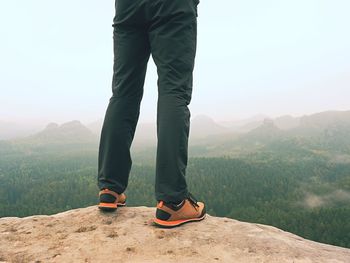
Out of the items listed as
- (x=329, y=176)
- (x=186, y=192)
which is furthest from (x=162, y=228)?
(x=329, y=176)

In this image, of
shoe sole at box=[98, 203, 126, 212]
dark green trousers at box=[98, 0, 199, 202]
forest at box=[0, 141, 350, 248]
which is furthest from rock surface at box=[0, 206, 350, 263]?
forest at box=[0, 141, 350, 248]

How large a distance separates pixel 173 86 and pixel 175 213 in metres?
1.36

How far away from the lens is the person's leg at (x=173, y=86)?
346cm

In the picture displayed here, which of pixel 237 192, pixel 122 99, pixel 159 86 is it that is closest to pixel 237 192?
pixel 237 192

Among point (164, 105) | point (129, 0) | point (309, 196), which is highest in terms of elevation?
point (129, 0)

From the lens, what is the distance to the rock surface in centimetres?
285

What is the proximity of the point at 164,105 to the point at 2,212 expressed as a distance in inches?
4317

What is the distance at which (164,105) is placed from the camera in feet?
11.8

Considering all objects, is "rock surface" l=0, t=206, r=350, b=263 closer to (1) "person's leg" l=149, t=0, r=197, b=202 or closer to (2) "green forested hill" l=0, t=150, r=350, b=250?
(1) "person's leg" l=149, t=0, r=197, b=202

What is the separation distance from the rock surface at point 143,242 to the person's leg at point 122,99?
0.50 m

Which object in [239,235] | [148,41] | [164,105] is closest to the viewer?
[239,235]

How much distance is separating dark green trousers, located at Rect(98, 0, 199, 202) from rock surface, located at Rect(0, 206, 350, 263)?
1.34 ft

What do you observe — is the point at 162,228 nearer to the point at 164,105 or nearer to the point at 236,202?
the point at 164,105

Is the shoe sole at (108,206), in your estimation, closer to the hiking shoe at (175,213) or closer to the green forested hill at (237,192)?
the hiking shoe at (175,213)
